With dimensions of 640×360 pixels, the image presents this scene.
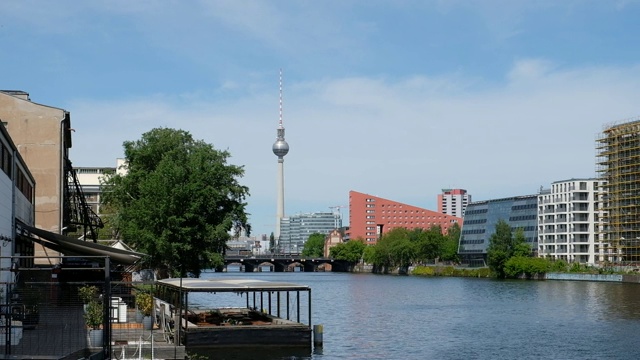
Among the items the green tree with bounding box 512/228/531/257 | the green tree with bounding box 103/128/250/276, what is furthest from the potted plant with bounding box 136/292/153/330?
the green tree with bounding box 512/228/531/257

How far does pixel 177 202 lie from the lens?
75.1m

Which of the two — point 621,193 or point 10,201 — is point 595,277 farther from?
point 10,201

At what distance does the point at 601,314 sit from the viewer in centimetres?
7719

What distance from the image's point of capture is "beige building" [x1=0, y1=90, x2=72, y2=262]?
55.8 meters

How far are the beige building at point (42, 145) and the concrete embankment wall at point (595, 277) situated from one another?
113 metres

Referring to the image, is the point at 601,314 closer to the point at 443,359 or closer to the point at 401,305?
the point at 401,305

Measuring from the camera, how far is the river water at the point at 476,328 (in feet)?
162

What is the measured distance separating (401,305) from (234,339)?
51233 millimetres

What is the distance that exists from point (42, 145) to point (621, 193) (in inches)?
5405

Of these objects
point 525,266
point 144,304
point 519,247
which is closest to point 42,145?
point 144,304

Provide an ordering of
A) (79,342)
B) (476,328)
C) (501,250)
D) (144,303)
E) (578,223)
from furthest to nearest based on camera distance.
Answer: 1. (578,223)
2. (501,250)
3. (476,328)
4. (144,303)
5. (79,342)

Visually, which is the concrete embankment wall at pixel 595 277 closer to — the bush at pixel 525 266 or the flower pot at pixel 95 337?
the bush at pixel 525 266

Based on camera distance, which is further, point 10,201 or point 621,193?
point 621,193

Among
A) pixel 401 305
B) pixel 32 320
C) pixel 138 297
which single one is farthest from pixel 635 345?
pixel 401 305
